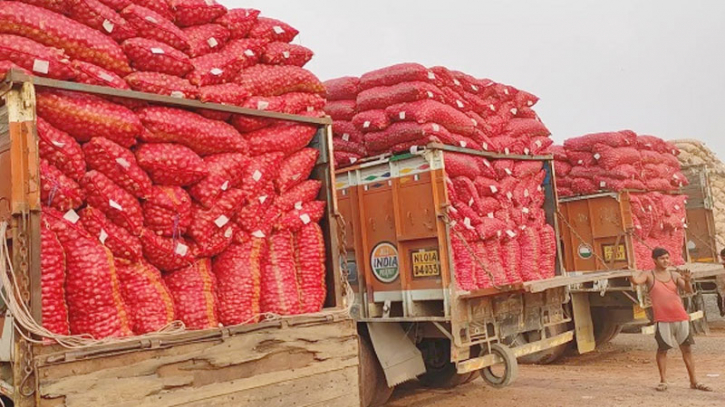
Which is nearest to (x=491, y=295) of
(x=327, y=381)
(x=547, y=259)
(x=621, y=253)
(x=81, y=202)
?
(x=547, y=259)

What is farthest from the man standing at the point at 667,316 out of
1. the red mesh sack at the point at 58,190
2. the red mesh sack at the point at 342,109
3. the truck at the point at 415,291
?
the red mesh sack at the point at 58,190

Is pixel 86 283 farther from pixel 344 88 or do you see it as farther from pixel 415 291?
pixel 344 88

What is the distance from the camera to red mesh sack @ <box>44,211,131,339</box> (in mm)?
3273

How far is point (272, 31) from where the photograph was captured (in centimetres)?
474

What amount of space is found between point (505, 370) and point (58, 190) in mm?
4475

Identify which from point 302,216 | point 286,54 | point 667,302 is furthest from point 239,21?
point 667,302

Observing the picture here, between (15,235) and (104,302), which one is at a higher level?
(15,235)

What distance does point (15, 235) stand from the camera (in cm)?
302

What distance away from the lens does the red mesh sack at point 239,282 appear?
397 centimetres

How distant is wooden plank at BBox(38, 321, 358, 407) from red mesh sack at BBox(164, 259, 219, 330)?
0.28 m

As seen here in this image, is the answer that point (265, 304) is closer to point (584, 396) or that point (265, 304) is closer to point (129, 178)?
point (129, 178)

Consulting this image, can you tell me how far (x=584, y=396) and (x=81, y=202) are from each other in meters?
5.63

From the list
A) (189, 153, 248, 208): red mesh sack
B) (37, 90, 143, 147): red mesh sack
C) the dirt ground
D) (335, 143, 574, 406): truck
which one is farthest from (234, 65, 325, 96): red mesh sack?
the dirt ground

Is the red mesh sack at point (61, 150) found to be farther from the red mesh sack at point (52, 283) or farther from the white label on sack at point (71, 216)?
the red mesh sack at point (52, 283)
